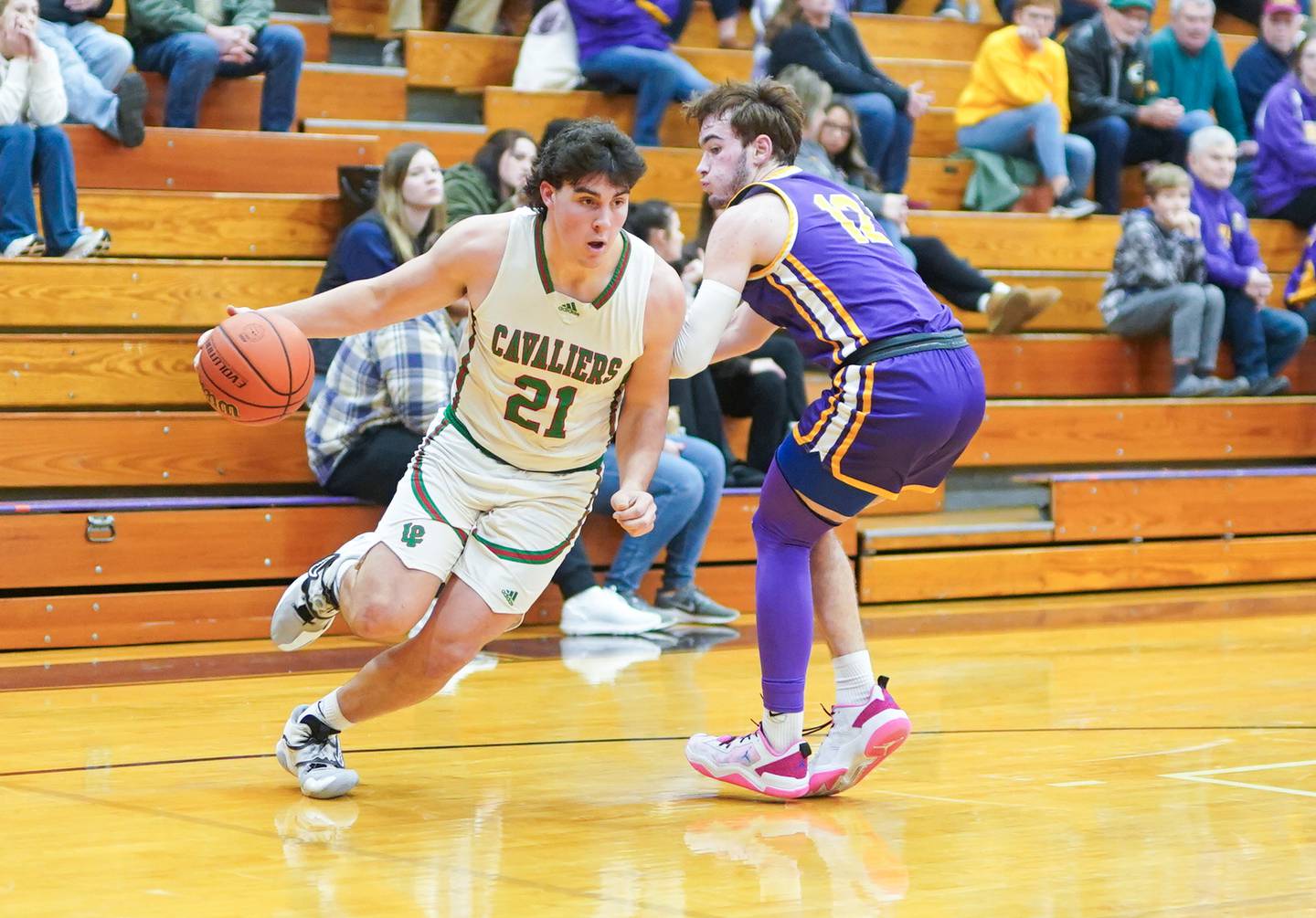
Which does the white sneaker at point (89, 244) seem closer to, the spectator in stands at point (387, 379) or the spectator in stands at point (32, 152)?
the spectator in stands at point (32, 152)

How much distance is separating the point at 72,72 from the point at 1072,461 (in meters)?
4.68

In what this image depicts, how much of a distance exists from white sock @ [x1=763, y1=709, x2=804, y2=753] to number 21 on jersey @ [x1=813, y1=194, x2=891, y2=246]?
1045 millimetres

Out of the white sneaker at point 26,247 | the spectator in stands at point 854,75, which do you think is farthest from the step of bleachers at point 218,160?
the spectator in stands at point 854,75

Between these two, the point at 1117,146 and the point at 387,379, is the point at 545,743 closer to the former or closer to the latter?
the point at 387,379

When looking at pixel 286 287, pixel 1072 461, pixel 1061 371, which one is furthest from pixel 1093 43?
pixel 286 287

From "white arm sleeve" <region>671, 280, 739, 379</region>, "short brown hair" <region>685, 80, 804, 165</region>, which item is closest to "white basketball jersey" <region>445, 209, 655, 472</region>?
"white arm sleeve" <region>671, 280, 739, 379</region>

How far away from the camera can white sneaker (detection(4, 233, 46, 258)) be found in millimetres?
6320

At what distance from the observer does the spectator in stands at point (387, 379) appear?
583 centimetres

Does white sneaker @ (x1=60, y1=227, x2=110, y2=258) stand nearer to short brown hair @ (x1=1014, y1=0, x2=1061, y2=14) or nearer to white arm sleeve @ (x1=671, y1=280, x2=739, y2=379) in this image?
white arm sleeve @ (x1=671, y1=280, x2=739, y2=379)

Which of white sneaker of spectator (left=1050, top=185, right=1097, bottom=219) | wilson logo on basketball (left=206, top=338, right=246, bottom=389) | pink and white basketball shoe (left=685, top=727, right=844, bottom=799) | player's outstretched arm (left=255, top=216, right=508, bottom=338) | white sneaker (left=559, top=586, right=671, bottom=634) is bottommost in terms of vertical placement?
white sneaker (left=559, top=586, right=671, bottom=634)

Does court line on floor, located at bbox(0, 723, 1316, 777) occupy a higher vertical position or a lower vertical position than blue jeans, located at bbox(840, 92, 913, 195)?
lower

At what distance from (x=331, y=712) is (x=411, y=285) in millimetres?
926

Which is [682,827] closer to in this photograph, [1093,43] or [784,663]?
[784,663]

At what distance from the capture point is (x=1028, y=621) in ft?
21.6
